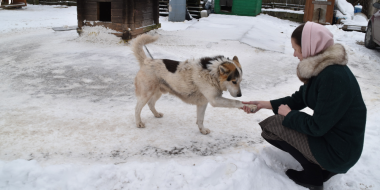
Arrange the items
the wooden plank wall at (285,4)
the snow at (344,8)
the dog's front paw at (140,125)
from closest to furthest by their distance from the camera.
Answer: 1. the dog's front paw at (140,125)
2. the snow at (344,8)
3. the wooden plank wall at (285,4)

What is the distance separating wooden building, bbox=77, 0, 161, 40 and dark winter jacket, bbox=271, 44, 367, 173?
6.88 meters

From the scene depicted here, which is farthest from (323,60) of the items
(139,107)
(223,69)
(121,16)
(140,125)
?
(121,16)

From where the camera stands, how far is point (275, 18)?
52.2 feet

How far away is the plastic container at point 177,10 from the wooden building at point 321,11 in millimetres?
7127

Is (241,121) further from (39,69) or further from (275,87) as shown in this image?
(39,69)

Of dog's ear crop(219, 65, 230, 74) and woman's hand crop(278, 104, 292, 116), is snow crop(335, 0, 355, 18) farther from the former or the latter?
woman's hand crop(278, 104, 292, 116)

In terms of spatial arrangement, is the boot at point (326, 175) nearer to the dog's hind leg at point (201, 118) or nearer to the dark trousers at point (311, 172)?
the dark trousers at point (311, 172)

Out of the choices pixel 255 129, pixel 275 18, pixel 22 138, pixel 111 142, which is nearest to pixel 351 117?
pixel 255 129

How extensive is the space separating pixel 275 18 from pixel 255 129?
13924 mm

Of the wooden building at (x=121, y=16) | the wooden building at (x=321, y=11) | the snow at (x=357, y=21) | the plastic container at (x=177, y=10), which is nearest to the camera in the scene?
the wooden building at (x=121, y=16)

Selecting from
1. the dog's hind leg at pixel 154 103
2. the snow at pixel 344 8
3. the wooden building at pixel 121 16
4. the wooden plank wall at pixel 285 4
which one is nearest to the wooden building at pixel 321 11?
the snow at pixel 344 8

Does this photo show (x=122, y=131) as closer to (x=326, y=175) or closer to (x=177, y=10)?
(x=326, y=175)

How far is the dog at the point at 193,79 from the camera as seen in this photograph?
10.2 feet

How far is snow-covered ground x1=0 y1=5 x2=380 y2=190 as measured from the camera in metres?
2.44
